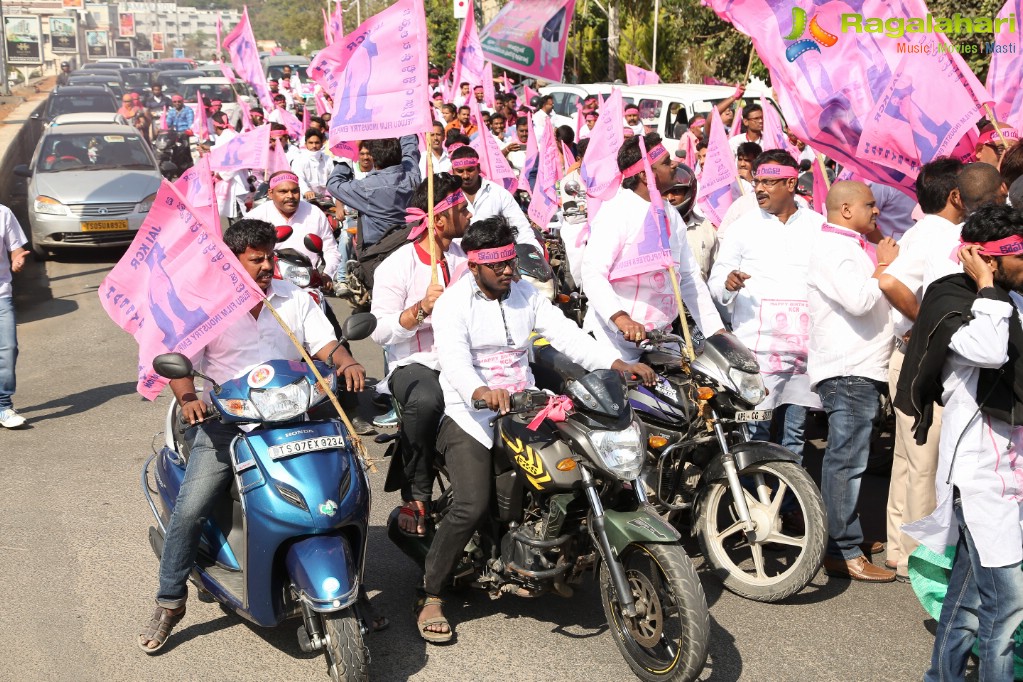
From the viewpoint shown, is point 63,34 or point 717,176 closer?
point 717,176

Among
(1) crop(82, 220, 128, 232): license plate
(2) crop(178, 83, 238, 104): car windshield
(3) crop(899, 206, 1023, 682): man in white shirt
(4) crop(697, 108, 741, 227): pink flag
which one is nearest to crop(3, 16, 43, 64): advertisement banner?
(2) crop(178, 83, 238, 104): car windshield

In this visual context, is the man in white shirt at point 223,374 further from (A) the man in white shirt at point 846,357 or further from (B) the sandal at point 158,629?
(A) the man in white shirt at point 846,357

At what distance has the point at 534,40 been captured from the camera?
13.9 metres

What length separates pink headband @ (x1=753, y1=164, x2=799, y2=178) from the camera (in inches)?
254

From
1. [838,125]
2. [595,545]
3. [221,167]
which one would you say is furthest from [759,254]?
[221,167]

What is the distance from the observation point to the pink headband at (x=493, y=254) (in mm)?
5168

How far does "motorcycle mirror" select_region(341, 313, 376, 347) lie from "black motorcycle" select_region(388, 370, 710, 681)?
1.89 ft

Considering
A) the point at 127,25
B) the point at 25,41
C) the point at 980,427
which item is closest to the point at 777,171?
the point at 980,427

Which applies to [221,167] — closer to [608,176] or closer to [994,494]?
[608,176]

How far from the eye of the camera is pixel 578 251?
930 centimetres

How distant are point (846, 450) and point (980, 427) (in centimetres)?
174

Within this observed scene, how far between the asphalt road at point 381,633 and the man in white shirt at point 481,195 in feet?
7.69

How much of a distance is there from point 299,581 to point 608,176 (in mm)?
3994

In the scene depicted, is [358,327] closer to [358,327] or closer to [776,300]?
[358,327]
